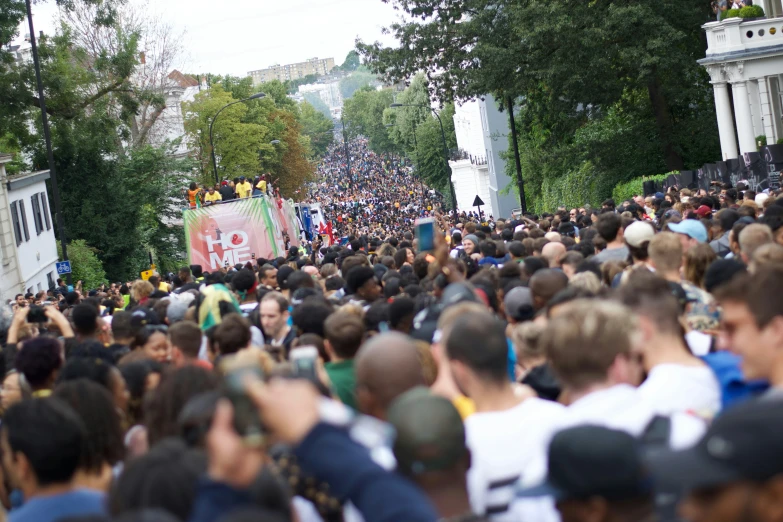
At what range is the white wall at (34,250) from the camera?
1545 inches

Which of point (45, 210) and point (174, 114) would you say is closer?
point (45, 210)

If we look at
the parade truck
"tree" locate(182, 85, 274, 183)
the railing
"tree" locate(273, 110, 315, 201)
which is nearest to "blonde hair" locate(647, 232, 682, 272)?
the parade truck

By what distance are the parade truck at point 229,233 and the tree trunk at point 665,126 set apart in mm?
16254

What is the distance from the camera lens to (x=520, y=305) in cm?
787

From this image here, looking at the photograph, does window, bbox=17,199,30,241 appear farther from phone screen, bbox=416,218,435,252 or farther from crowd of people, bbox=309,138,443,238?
phone screen, bbox=416,218,435,252

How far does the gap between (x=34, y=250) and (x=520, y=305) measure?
36064mm

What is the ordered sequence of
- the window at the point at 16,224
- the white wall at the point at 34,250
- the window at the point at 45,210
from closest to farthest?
the window at the point at 16,224 → the white wall at the point at 34,250 → the window at the point at 45,210

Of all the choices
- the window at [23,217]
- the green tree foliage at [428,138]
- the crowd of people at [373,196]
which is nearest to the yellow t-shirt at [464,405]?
the window at [23,217]

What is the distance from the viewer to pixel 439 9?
4147 cm

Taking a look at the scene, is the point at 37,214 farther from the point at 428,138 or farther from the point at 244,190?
the point at 428,138

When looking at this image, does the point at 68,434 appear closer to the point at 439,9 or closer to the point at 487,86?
the point at 487,86

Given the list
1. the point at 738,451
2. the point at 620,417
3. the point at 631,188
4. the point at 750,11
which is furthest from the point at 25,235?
the point at 738,451

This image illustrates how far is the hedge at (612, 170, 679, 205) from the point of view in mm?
37213

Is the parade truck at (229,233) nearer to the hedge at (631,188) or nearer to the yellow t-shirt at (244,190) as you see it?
the yellow t-shirt at (244,190)
